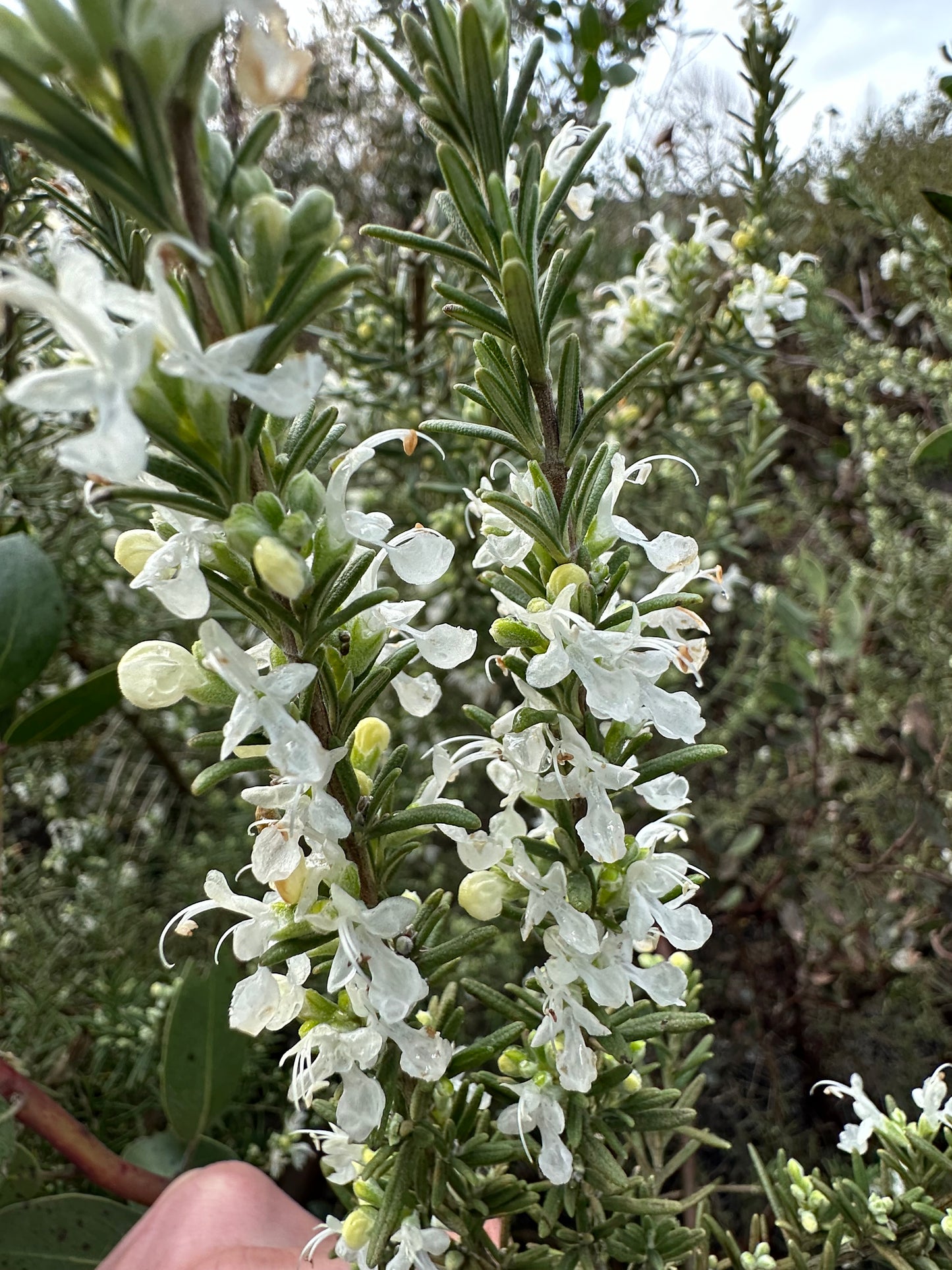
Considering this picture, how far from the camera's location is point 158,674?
0.37 meters

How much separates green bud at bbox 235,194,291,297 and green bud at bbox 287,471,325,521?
73 mm

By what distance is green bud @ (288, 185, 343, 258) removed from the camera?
0.28 m

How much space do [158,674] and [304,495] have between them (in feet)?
0.37

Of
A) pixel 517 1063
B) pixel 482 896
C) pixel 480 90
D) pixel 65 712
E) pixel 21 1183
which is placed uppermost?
pixel 480 90

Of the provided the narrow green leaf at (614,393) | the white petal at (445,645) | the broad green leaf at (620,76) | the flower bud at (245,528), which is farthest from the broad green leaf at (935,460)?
the flower bud at (245,528)

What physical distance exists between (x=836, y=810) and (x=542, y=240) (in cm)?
136

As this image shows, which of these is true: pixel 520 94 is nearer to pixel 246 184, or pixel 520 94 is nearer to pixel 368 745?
pixel 246 184

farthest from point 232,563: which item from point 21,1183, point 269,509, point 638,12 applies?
point 638,12

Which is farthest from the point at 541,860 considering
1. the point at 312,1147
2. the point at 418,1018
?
the point at 312,1147

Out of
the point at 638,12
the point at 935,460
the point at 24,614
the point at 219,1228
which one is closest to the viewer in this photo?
the point at 219,1228

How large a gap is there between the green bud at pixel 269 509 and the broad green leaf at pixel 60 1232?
703 mm

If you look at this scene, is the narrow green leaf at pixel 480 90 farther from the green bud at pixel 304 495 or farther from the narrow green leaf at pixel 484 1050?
the narrow green leaf at pixel 484 1050

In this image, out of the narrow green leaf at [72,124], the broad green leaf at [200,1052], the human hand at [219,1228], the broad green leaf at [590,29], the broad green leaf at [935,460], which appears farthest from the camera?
the broad green leaf at [590,29]

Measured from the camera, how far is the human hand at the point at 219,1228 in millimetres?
600
